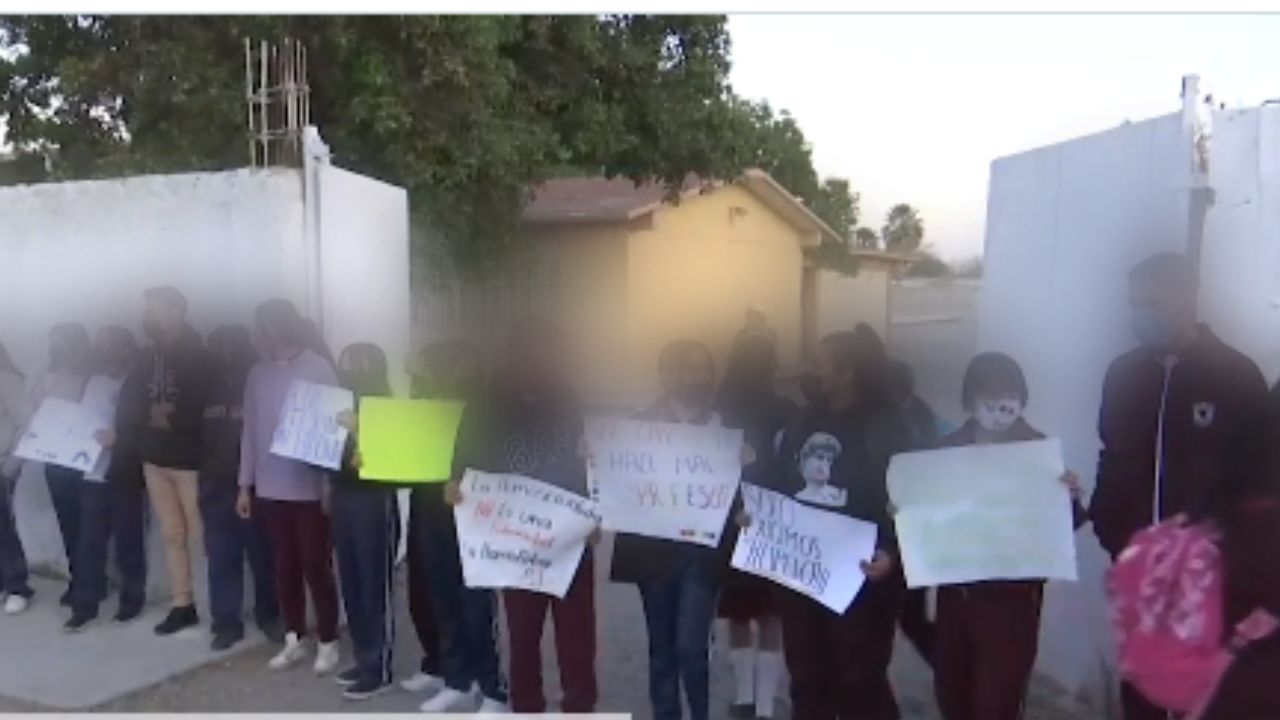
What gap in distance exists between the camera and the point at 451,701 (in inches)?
183

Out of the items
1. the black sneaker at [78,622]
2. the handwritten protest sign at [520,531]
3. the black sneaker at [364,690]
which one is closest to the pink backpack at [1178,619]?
the handwritten protest sign at [520,531]

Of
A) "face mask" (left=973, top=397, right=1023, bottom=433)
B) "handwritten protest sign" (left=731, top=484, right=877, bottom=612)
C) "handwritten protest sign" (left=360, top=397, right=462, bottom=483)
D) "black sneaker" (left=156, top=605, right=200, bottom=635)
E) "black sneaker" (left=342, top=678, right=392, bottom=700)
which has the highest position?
"face mask" (left=973, top=397, right=1023, bottom=433)

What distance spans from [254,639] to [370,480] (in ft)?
4.27

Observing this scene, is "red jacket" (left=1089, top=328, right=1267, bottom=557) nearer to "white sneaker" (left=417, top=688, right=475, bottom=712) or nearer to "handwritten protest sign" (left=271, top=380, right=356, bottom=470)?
"white sneaker" (left=417, top=688, right=475, bottom=712)

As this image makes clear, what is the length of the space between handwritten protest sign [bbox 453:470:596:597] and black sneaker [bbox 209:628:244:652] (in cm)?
161

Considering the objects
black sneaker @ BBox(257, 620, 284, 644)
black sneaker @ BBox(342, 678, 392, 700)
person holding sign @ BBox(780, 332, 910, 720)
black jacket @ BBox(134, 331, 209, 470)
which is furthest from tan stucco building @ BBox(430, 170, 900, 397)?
black sneaker @ BBox(257, 620, 284, 644)

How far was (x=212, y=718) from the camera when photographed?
179 inches

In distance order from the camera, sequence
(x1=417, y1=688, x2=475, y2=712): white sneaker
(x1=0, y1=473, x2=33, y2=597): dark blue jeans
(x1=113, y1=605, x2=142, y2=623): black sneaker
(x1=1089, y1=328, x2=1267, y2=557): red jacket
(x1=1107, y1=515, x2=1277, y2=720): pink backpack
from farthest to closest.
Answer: (x1=0, y1=473, x2=33, y2=597): dark blue jeans, (x1=113, y1=605, x2=142, y2=623): black sneaker, (x1=417, y1=688, x2=475, y2=712): white sneaker, (x1=1089, y1=328, x2=1267, y2=557): red jacket, (x1=1107, y1=515, x2=1277, y2=720): pink backpack

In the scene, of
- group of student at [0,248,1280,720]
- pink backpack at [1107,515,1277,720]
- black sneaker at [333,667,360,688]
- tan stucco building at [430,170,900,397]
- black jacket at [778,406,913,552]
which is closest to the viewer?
pink backpack at [1107,515,1277,720]

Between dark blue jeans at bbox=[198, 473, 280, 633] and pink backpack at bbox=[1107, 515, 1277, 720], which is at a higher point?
pink backpack at bbox=[1107, 515, 1277, 720]

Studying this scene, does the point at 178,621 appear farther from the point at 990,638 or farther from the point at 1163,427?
the point at 1163,427

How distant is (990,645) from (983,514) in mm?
371

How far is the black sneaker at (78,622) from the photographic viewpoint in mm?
5672

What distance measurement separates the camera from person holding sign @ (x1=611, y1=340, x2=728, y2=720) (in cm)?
404
